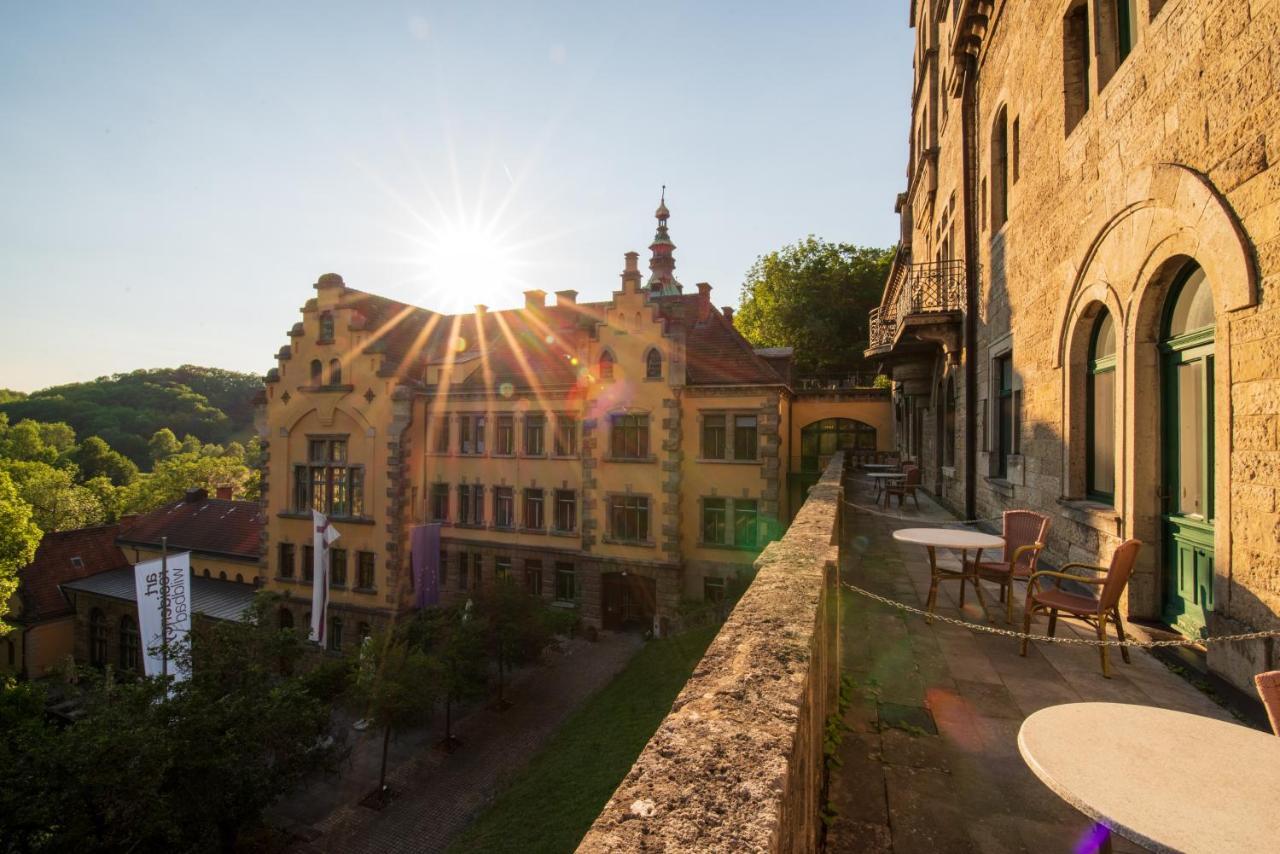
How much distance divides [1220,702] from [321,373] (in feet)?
103

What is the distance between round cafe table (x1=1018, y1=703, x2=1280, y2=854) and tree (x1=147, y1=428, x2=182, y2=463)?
112m

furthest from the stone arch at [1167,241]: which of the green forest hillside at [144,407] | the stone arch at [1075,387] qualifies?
the green forest hillside at [144,407]

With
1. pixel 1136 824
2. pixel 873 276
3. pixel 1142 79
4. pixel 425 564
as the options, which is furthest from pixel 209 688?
pixel 873 276

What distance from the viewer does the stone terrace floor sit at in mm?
Answer: 3035

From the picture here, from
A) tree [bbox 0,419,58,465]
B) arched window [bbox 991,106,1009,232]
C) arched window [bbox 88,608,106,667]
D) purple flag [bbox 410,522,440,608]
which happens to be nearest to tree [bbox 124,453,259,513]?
tree [bbox 0,419,58,465]

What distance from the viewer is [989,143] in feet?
36.7

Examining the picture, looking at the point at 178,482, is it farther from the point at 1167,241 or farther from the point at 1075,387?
the point at 1167,241

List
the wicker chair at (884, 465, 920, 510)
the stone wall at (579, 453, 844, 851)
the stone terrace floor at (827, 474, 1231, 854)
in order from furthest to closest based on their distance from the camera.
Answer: the wicker chair at (884, 465, 920, 510), the stone terrace floor at (827, 474, 1231, 854), the stone wall at (579, 453, 844, 851)

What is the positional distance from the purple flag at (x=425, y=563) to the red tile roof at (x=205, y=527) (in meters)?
9.81

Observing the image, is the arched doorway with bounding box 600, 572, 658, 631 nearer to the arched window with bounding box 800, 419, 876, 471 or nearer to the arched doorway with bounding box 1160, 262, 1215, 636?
the arched window with bounding box 800, 419, 876, 471

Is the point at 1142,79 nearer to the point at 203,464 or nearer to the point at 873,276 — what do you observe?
the point at 873,276

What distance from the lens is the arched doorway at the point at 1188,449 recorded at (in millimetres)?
5070

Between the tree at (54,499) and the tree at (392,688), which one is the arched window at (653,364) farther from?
the tree at (54,499)

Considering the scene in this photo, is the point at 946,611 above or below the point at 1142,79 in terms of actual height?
below
